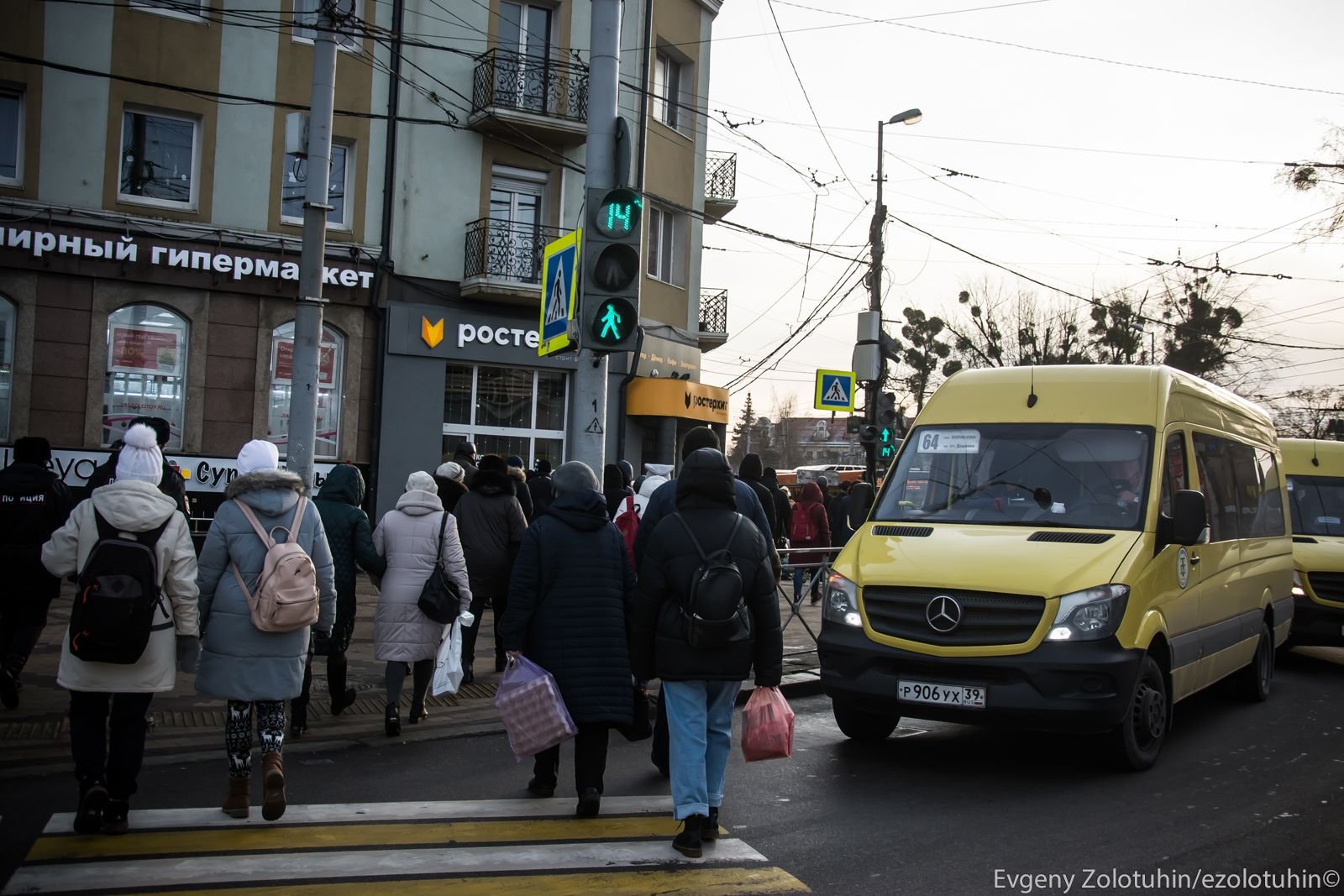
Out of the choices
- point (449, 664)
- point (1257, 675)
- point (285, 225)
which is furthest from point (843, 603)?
point (285, 225)

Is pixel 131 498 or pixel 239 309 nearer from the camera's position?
pixel 131 498

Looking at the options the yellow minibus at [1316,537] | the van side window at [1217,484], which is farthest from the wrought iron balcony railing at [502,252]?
the van side window at [1217,484]

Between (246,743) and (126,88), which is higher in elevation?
(126,88)

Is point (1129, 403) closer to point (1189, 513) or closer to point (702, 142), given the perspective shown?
point (1189, 513)

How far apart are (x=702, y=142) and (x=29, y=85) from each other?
12777 millimetres

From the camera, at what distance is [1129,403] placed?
8375 mm

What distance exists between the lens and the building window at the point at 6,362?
17500mm

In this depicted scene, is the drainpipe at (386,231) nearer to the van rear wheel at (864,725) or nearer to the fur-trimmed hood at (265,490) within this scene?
the van rear wheel at (864,725)

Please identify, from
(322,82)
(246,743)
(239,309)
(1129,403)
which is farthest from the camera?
(239,309)

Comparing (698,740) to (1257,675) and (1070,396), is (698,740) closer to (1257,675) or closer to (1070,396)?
(1070,396)

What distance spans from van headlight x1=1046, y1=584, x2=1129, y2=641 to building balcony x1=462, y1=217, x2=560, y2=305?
590 inches

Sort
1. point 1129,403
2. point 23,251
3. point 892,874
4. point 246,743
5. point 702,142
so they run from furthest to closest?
point 702,142 < point 23,251 < point 1129,403 < point 246,743 < point 892,874

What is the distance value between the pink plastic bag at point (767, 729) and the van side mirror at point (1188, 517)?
130 inches

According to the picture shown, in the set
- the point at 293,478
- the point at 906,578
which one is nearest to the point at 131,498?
the point at 293,478
